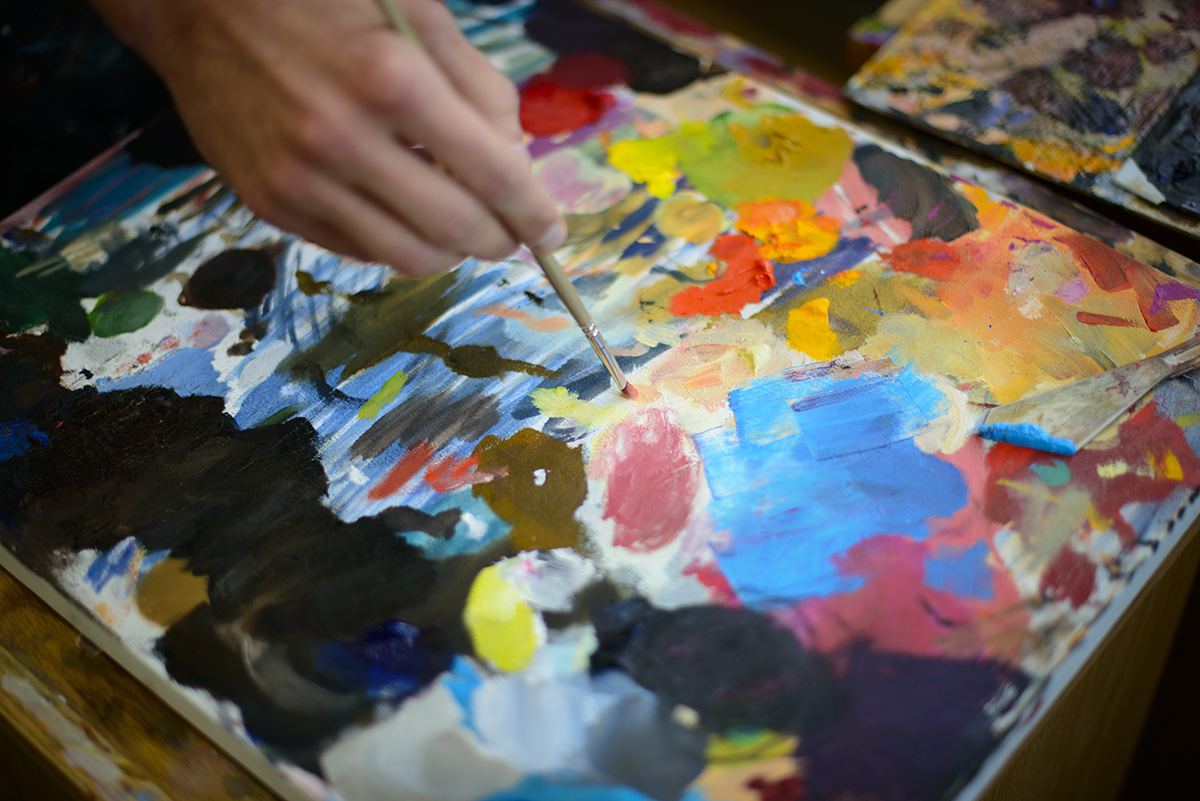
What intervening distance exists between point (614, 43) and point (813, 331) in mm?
503

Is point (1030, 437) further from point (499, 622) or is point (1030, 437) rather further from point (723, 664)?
point (499, 622)

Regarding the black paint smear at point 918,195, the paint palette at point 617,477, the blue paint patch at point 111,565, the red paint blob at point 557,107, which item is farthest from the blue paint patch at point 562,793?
the red paint blob at point 557,107

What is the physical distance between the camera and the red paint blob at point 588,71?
949 millimetres

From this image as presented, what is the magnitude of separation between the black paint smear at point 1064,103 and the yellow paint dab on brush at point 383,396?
737 mm

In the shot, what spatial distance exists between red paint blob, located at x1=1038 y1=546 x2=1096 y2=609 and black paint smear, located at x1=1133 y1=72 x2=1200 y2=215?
43cm

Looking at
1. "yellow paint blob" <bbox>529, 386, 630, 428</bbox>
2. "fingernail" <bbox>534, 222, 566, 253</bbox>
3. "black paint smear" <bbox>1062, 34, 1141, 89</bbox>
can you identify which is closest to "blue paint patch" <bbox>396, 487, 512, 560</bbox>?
"yellow paint blob" <bbox>529, 386, 630, 428</bbox>

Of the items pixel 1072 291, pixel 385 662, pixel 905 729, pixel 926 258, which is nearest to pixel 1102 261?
pixel 1072 291

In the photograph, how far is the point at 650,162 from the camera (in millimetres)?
866

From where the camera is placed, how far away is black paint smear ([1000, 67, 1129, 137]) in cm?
85

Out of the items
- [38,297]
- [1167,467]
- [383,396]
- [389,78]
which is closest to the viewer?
[389,78]

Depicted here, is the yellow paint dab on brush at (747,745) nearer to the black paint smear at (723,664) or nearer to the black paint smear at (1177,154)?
the black paint smear at (723,664)

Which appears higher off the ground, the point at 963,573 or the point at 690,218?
the point at 690,218

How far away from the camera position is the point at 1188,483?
599 millimetres

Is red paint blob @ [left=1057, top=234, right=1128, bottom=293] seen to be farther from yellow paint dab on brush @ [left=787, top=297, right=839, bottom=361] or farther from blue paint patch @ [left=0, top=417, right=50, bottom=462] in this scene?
blue paint patch @ [left=0, top=417, right=50, bottom=462]
